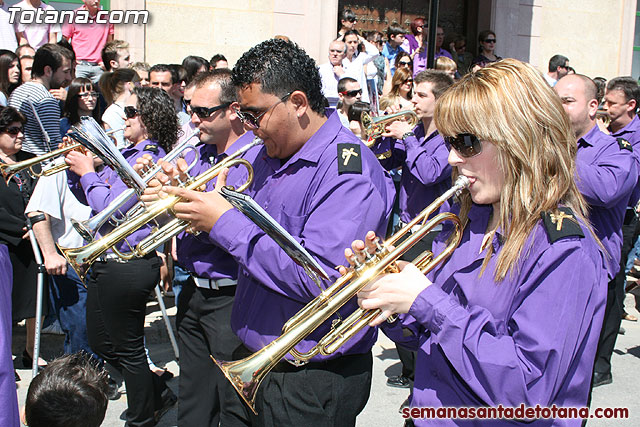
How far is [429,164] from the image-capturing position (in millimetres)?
4984

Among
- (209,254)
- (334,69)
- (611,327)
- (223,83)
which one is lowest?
(611,327)

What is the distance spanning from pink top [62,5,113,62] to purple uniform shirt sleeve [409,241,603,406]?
8.50 metres

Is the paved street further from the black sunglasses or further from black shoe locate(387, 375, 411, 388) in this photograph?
the black sunglasses

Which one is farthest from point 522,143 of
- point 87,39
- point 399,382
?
point 87,39

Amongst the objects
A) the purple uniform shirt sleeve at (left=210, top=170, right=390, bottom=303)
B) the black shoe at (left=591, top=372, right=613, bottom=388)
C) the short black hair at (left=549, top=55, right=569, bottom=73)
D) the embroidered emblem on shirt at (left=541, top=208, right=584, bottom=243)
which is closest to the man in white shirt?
the short black hair at (left=549, top=55, right=569, bottom=73)

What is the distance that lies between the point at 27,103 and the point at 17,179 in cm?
169

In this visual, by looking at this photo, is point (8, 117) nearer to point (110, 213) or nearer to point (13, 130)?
point (13, 130)

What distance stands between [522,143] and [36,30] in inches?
337

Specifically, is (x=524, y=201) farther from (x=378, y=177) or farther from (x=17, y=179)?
(x=17, y=179)

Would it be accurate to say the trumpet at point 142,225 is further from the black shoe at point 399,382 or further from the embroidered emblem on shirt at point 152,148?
the black shoe at point 399,382

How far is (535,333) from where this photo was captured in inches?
70.8

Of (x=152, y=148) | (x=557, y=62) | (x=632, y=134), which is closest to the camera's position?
(x=152, y=148)

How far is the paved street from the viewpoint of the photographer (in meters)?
4.69

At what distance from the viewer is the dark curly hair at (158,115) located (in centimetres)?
457
